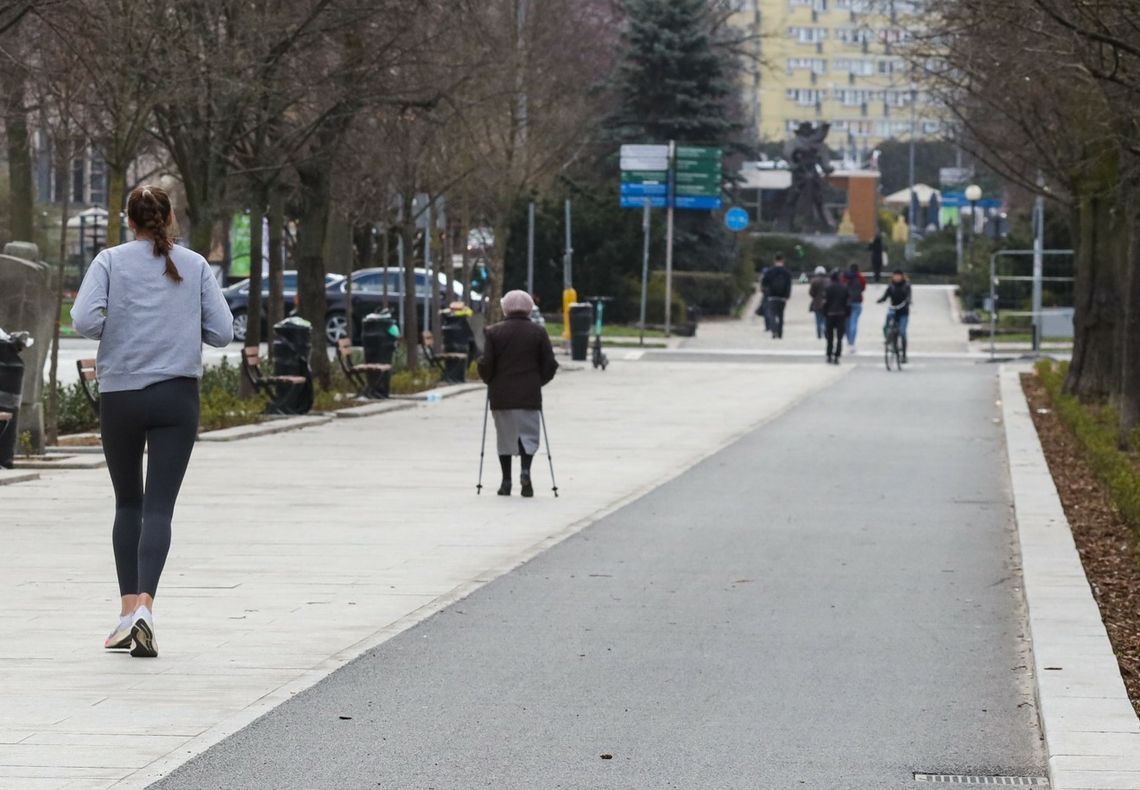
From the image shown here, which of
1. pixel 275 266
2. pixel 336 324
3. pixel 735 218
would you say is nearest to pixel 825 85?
pixel 735 218

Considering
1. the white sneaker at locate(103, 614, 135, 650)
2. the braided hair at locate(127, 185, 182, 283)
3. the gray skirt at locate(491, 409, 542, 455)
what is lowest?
the white sneaker at locate(103, 614, 135, 650)

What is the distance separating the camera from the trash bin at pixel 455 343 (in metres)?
31.9

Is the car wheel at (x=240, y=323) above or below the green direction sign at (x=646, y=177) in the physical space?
below

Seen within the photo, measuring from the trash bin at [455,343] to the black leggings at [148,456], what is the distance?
23.3 m

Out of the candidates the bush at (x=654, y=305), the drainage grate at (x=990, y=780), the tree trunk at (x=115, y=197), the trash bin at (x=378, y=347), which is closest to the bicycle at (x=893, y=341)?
the trash bin at (x=378, y=347)

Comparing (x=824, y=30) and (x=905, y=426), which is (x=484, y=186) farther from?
(x=824, y=30)

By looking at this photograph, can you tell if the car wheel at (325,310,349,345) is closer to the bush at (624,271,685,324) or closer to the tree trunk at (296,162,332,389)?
the bush at (624,271,685,324)

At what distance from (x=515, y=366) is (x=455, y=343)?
16706 millimetres

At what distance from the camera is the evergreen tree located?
63.0m

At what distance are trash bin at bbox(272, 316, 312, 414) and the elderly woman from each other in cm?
772

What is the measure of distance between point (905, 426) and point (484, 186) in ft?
49.4

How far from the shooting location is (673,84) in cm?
6300

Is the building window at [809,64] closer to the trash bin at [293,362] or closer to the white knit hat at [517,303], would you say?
the trash bin at [293,362]

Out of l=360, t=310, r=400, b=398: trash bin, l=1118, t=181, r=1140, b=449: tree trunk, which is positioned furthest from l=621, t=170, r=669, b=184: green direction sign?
l=1118, t=181, r=1140, b=449: tree trunk
